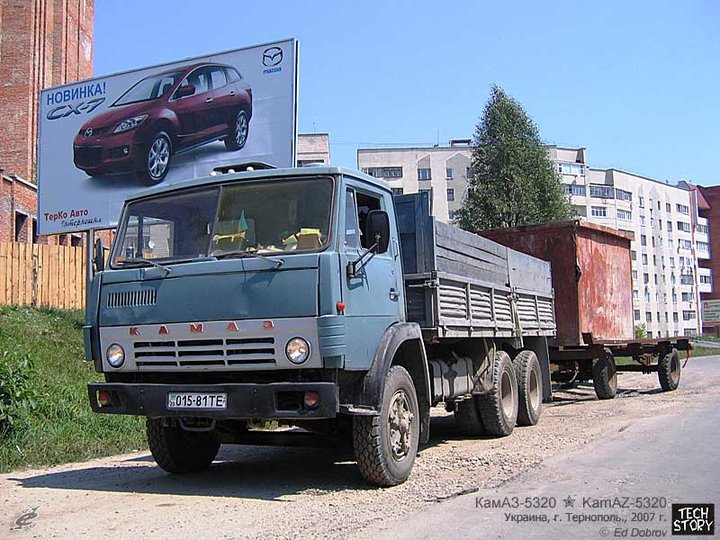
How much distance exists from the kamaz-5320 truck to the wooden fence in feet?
40.0

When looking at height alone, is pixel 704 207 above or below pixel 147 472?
above

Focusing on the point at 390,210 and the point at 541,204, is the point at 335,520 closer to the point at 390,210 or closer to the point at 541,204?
the point at 390,210

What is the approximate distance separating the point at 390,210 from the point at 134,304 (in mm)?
2488

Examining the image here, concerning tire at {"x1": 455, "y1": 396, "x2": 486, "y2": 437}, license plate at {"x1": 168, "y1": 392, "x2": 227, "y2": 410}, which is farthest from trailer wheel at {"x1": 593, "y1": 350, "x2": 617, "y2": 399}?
license plate at {"x1": 168, "y1": 392, "x2": 227, "y2": 410}

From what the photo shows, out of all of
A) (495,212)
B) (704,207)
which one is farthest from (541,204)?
(704,207)

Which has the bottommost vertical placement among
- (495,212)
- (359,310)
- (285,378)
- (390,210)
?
(285,378)

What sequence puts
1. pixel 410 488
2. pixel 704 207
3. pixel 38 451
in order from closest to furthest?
pixel 410 488, pixel 38 451, pixel 704 207

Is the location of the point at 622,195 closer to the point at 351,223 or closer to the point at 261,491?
the point at 351,223

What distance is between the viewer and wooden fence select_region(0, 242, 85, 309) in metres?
17.8

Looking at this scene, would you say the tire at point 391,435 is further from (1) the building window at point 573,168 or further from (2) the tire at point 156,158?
(1) the building window at point 573,168

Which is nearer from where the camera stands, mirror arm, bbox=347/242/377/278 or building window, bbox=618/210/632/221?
mirror arm, bbox=347/242/377/278

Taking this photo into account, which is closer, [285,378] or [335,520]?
[335,520]

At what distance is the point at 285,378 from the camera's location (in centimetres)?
595

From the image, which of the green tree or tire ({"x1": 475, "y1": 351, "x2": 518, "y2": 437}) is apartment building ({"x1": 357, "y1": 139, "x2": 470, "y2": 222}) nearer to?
the green tree
